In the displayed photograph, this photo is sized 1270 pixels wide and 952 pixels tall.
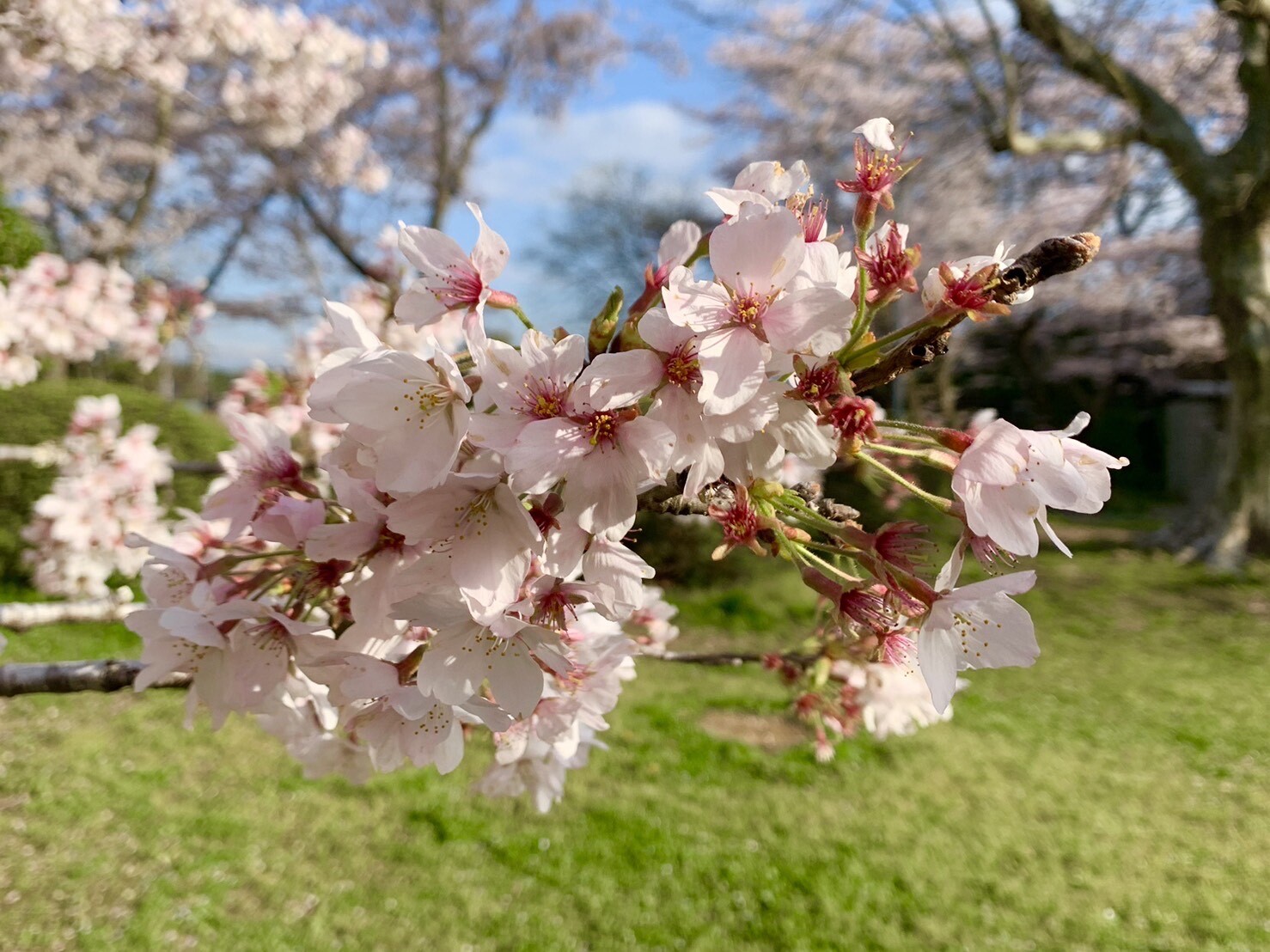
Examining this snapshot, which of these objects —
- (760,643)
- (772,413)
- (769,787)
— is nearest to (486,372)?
(772,413)

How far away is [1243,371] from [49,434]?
1038 centimetres

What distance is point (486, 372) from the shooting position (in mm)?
628

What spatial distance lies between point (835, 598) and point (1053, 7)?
824 cm

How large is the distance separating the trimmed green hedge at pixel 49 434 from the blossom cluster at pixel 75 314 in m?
2.33

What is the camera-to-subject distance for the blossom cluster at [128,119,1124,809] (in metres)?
0.61

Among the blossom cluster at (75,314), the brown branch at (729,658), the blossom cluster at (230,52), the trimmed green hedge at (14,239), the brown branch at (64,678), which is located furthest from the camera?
the blossom cluster at (230,52)

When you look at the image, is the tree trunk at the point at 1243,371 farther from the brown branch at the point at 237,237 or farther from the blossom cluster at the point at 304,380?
the brown branch at the point at 237,237

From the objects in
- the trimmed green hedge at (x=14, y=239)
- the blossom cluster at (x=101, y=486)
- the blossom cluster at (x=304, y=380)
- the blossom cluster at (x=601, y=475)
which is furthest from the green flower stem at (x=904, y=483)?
the blossom cluster at (x=101, y=486)

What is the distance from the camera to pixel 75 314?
3305 mm

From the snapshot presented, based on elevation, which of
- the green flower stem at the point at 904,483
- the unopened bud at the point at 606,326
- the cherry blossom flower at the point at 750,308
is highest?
the cherry blossom flower at the point at 750,308

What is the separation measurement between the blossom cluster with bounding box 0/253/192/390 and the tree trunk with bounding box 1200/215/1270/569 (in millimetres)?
8399

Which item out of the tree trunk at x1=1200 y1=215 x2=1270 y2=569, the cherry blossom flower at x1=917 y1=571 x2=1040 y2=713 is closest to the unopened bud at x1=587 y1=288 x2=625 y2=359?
the cherry blossom flower at x1=917 y1=571 x2=1040 y2=713

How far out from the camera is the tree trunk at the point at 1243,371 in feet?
23.2

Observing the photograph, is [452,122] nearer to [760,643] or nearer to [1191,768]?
[760,643]
